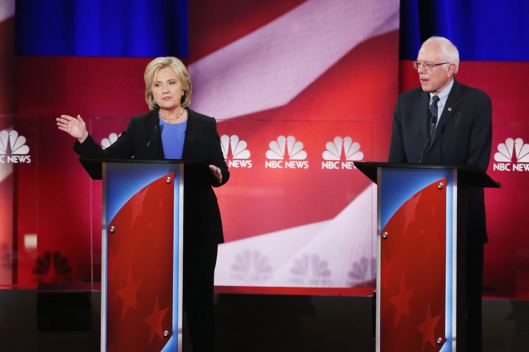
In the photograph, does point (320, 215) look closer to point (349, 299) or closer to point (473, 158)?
point (349, 299)

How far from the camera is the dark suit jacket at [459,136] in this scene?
2.82 meters

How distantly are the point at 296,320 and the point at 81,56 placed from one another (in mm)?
2359

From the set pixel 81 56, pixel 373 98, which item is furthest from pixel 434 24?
pixel 81 56

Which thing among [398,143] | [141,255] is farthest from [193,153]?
[398,143]

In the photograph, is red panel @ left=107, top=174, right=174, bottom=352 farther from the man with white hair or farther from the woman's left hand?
the man with white hair

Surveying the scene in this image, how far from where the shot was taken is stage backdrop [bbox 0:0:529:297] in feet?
12.6

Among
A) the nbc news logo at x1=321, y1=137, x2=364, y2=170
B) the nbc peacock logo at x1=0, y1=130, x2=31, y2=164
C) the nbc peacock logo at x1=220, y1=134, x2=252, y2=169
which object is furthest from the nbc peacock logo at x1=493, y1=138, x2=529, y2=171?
the nbc peacock logo at x1=0, y1=130, x2=31, y2=164

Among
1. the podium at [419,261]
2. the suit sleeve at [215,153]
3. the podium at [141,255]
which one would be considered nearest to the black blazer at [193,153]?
the suit sleeve at [215,153]

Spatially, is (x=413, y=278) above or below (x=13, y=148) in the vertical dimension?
below

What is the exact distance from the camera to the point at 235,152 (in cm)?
397

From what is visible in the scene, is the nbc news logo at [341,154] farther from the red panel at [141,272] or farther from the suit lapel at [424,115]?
the red panel at [141,272]

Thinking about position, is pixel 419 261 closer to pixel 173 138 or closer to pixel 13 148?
pixel 173 138

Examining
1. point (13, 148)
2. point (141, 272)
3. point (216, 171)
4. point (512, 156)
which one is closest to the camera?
point (141, 272)

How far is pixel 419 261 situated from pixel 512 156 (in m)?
1.89
